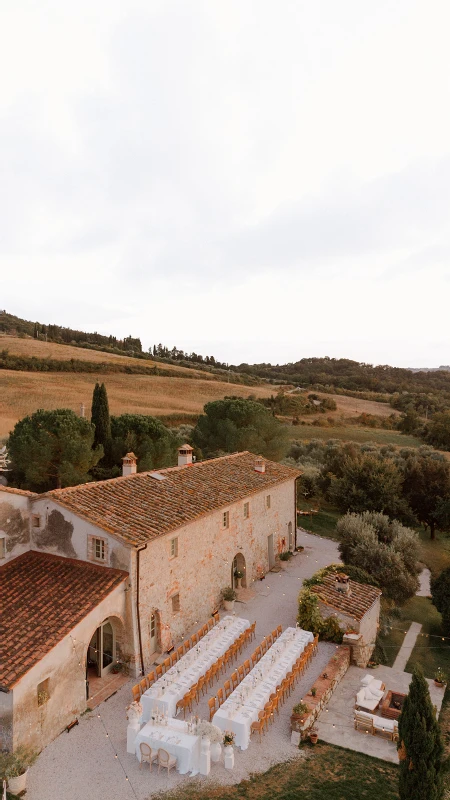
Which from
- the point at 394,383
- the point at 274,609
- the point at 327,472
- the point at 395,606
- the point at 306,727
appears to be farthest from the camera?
the point at 394,383

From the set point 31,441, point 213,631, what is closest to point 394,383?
point 31,441

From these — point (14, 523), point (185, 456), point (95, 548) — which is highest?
point (185, 456)

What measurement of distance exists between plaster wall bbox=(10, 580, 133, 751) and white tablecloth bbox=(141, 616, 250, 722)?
174cm

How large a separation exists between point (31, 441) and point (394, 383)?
95206 mm

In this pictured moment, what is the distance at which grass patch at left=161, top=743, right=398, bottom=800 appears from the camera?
10.8 meters

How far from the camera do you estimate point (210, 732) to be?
11.7 m

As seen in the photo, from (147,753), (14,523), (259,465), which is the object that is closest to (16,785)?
(147,753)

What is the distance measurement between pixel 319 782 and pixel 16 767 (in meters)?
6.33

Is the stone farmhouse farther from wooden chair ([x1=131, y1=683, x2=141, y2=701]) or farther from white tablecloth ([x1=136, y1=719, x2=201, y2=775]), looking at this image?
white tablecloth ([x1=136, y1=719, x2=201, y2=775])

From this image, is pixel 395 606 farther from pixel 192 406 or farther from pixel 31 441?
pixel 192 406

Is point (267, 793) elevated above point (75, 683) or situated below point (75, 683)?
below

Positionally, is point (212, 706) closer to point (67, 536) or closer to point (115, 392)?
point (67, 536)

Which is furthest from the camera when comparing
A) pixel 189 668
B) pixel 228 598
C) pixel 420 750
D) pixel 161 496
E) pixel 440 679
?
pixel 228 598

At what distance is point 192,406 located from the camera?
73.1 metres
